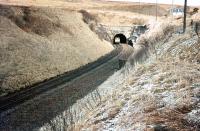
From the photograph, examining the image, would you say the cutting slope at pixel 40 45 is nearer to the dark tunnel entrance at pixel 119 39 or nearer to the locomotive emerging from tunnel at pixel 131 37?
the locomotive emerging from tunnel at pixel 131 37

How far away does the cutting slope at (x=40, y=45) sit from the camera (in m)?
42.3

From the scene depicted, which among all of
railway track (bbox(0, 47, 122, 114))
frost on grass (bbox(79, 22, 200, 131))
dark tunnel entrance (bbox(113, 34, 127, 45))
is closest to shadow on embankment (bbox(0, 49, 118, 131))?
railway track (bbox(0, 47, 122, 114))

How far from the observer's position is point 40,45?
5362 cm

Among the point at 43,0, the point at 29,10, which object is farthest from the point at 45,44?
the point at 43,0

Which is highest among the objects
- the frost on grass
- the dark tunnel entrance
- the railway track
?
the frost on grass

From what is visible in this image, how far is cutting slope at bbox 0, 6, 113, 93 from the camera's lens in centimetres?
4230

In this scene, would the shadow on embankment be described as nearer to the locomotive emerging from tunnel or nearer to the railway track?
the railway track

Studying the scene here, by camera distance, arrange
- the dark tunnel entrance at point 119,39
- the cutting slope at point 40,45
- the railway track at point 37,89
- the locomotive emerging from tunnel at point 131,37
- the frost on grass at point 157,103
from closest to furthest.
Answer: the frost on grass at point 157,103 < the railway track at point 37,89 < the cutting slope at point 40,45 < the locomotive emerging from tunnel at point 131,37 < the dark tunnel entrance at point 119,39

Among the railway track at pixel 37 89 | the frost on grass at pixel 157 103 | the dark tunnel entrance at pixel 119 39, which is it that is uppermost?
the frost on grass at pixel 157 103

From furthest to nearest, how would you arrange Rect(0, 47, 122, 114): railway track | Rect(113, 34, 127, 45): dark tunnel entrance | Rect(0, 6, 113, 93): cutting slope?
Rect(113, 34, 127, 45): dark tunnel entrance
Rect(0, 6, 113, 93): cutting slope
Rect(0, 47, 122, 114): railway track

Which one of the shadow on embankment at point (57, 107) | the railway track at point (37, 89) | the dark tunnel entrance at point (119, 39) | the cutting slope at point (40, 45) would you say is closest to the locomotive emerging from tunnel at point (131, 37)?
the dark tunnel entrance at point (119, 39)

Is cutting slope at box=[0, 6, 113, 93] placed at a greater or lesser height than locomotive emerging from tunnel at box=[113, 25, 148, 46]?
greater

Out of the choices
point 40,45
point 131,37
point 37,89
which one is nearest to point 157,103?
point 37,89

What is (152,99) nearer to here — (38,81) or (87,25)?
(38,81)
